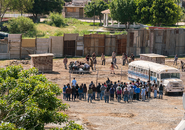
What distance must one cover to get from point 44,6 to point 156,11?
2649 centimetres

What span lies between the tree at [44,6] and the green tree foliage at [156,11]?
22.4 m

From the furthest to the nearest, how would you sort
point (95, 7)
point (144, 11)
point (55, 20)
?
point (95, 7), point (55, 20), point (144, 11)

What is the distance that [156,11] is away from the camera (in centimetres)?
5872

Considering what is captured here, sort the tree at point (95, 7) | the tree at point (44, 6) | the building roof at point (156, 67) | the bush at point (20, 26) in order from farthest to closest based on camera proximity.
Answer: the tree at point (95, 7), the tree at point (44, 6), the bush at point (20, 26), the building roof at point (156, 67)

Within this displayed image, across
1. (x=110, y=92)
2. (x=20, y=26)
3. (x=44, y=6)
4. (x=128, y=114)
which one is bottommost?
(x=128, y=114)

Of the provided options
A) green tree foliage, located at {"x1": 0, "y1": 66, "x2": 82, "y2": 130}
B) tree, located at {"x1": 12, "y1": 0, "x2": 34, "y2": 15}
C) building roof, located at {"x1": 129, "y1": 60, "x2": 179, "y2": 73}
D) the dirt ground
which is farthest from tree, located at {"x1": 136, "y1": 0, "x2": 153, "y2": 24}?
green tree foliage, located at {"x1": 0, "y1": 66, "x2": 82, "y2": 130}

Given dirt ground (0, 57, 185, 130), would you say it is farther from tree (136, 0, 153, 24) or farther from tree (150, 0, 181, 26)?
tree (136, 0, 153, 24)

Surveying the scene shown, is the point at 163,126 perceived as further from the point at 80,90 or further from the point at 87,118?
the point at 80,90

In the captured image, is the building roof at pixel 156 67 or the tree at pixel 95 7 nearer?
the building roof at pixel 156 67

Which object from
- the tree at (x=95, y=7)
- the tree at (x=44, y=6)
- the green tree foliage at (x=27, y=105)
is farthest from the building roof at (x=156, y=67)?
the tree at (x=95, y=7)

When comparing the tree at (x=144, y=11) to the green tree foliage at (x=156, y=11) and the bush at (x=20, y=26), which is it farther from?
the bush at (x=20, y=26)

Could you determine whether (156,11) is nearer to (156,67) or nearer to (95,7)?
(95,7)

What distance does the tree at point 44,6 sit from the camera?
7119 cm

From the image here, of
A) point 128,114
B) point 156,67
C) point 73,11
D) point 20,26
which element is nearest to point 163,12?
point 20,26
